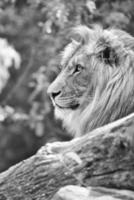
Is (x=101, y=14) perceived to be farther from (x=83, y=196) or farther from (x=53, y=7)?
(x=83, y=196)

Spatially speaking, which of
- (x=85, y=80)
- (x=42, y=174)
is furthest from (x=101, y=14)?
(x=42, y=174)

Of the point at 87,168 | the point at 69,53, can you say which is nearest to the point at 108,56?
the point at 69,53

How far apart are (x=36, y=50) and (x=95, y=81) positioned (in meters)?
5.70

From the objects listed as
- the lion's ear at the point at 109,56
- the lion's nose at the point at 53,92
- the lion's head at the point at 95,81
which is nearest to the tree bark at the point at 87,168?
the lion's head at the point at 95,81

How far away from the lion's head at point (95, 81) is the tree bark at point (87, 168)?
91cm

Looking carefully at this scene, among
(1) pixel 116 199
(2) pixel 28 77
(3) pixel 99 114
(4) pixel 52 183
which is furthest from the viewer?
(2) pixel 28 77

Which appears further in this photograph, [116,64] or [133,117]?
[116,64]

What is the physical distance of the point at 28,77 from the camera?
42.5ft

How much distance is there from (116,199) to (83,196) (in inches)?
7.6

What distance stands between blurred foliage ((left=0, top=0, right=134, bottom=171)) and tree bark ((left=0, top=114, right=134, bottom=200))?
3.19 m

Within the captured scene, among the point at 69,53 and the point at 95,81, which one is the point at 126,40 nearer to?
the point at 95,81

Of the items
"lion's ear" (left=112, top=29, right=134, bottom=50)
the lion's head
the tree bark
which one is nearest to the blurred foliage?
the lion's head

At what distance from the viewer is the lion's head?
5152 millimetres

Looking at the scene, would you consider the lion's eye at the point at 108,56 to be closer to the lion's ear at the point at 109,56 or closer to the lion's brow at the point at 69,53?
the lion's ear at the point at 109,56
